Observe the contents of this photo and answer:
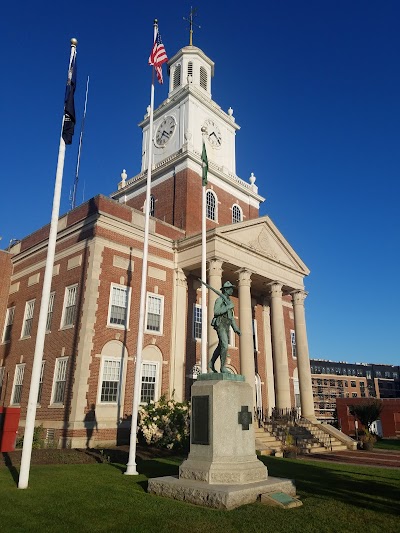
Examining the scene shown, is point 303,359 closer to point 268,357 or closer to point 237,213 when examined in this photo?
point 268,357

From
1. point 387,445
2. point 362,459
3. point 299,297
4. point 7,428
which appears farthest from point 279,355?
point 7,428

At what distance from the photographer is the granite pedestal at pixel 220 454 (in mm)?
9312

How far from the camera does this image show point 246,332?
25.3 meters

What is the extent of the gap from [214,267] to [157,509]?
17.9m

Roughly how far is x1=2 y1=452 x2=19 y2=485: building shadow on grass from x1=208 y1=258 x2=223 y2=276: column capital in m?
Answer: 14.5

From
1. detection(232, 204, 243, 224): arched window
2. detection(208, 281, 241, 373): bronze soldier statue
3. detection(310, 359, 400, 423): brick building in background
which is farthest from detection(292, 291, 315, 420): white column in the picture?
detection(310, 359, 400, 423): brick building in background

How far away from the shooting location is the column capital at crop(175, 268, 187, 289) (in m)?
27.8

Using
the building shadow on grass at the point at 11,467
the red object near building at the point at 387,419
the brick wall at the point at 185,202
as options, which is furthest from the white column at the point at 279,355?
the red object near building at the point at 387,419

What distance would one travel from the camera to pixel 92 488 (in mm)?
10641

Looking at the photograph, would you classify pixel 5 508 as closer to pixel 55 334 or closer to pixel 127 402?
pixel 127 402

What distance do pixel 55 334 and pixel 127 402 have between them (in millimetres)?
6033

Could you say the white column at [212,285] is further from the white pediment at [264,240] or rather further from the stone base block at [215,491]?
the stone base block at [215,491]

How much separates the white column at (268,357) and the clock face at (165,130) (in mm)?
17560

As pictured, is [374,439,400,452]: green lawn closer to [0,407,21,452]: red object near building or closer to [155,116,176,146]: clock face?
[0,407,21,452]: red object near building
